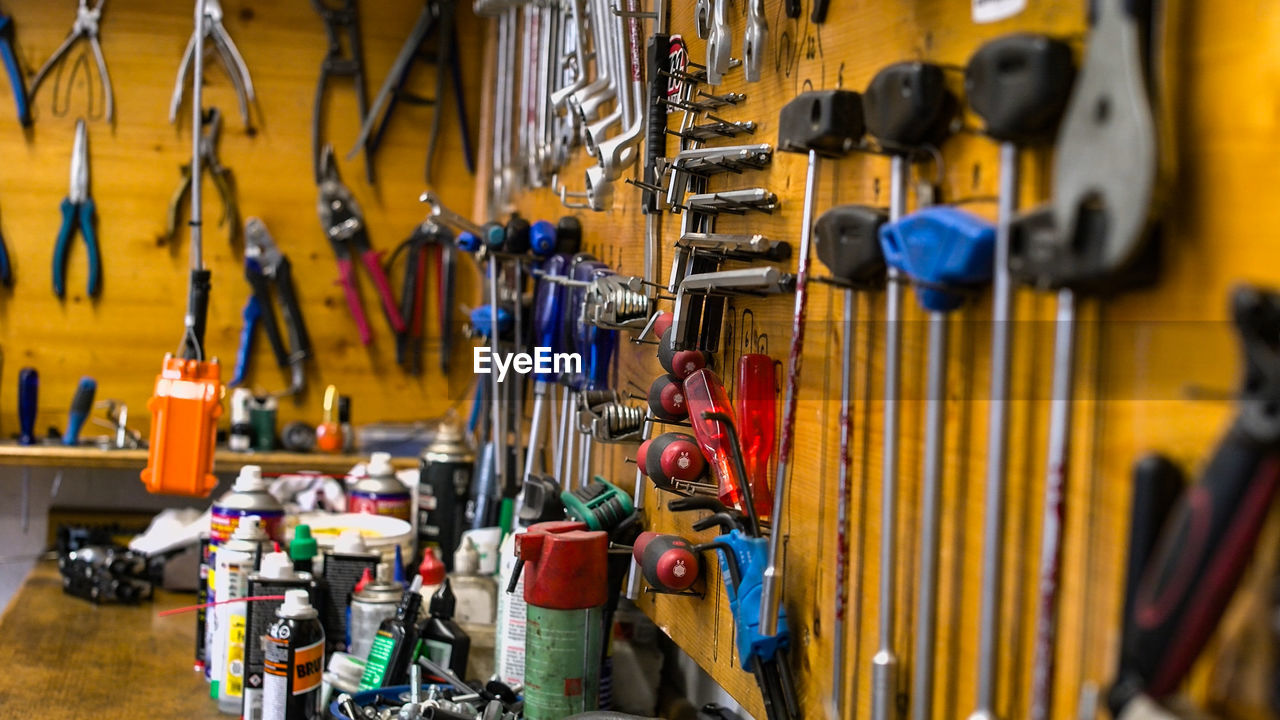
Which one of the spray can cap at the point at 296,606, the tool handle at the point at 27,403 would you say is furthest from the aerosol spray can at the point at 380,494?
the tool handle at the point at 27,403

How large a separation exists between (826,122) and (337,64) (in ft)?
7.34

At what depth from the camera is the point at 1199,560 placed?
1.85 ft

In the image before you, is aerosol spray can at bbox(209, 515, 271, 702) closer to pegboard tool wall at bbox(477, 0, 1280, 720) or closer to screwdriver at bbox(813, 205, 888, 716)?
pegboard tool wall at bbox(477, 0, 1280, 720)

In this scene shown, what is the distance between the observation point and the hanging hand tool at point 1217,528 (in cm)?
54

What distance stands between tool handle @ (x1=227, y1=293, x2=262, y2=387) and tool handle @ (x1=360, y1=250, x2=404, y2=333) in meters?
0.28

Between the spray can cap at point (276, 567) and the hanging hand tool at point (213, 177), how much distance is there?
1.44 meters

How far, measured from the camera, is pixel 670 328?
1281mm

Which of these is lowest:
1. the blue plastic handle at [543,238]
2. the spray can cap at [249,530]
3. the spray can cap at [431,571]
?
the spray can cap at [431,571]

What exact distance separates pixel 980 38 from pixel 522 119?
70.1 inches

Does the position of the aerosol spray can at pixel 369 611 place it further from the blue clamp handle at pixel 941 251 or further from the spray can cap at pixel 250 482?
the blue clamp handle at pixel 941 251

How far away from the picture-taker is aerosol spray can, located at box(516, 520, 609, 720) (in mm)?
1369

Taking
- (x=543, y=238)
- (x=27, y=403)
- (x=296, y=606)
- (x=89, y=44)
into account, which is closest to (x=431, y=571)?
(x=296, y=606)

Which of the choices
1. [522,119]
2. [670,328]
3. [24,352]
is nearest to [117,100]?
[24,352]

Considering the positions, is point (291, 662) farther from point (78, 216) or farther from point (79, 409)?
point (78, 216)
